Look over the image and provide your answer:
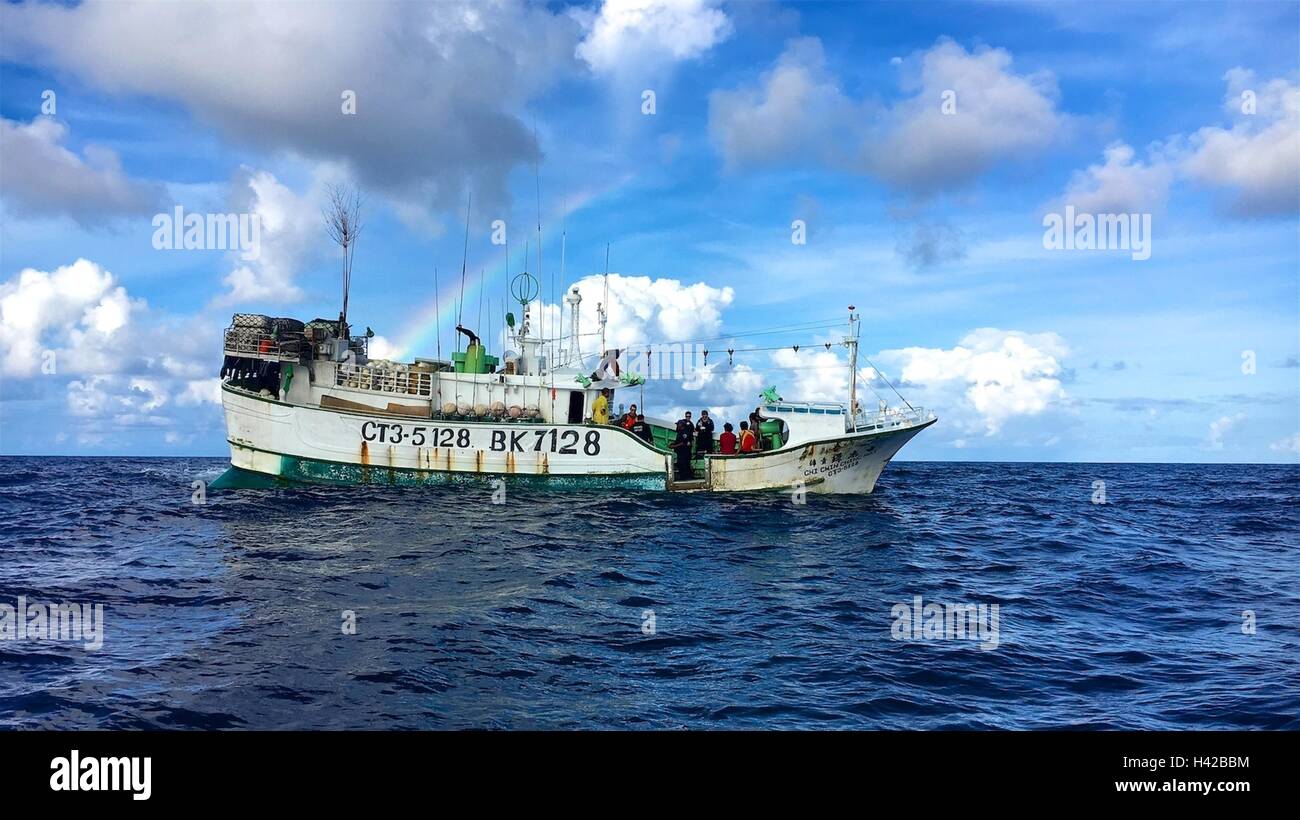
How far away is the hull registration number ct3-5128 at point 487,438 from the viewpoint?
29438mm

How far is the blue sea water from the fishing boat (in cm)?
296

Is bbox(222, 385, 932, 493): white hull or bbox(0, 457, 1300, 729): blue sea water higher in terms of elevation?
bbox(222, 385, 932, 493): white hull

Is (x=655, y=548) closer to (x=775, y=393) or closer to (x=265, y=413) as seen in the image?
(x=775, y=393)

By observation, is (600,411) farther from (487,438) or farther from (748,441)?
(748,441)

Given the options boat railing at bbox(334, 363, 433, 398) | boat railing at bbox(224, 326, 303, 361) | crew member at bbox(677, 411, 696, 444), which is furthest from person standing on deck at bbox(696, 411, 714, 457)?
boat railing at bbox(224, 326, 303, 361)

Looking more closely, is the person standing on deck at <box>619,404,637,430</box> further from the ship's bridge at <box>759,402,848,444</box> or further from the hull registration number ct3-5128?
the ship's bridge at <box>759,402,848,444</box>

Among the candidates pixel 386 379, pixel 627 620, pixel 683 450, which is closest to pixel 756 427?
pixel 683 450

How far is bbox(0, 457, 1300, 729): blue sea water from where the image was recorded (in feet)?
29.2

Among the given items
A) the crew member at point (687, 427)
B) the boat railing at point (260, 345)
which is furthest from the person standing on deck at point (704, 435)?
the boat railing at point (260, 345)

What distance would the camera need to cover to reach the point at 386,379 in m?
31.1

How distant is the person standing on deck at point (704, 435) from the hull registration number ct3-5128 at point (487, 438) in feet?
13.8
